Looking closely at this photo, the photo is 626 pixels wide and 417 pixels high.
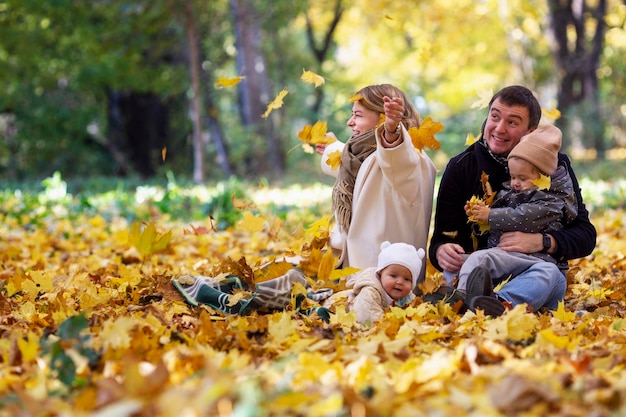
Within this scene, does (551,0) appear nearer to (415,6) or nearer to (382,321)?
(415,6)

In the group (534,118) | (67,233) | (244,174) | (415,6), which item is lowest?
A: (244,174)

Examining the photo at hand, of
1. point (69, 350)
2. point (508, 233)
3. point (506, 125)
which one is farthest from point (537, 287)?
point (69, 350)

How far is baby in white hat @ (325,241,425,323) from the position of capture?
139 inches

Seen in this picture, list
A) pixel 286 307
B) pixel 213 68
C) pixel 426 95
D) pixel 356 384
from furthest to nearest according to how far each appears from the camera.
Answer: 1. pixel 426 95
2. pixel 213 68
3. pixel 286 307
4. pixel 356 384

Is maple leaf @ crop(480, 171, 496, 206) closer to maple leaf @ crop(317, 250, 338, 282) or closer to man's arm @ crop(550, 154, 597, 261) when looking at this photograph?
man's arm @ crop(550, 154, 597, 261)

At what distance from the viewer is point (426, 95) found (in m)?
21.6

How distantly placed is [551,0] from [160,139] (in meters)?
8.86

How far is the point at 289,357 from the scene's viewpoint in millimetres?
2459

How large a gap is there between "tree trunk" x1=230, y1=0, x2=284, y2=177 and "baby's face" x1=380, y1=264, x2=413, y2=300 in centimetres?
1065

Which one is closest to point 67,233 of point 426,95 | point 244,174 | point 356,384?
point 356,384

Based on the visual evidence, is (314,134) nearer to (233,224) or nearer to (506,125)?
(506,125)

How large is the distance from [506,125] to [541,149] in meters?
0.32

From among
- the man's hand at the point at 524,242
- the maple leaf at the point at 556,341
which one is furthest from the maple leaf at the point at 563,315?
the maple leaf at the point at 556,341

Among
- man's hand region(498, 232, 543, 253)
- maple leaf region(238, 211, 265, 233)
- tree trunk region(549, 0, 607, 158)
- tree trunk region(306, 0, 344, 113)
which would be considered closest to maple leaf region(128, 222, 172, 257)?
maple leaf region(238, 211, 265, 233)
